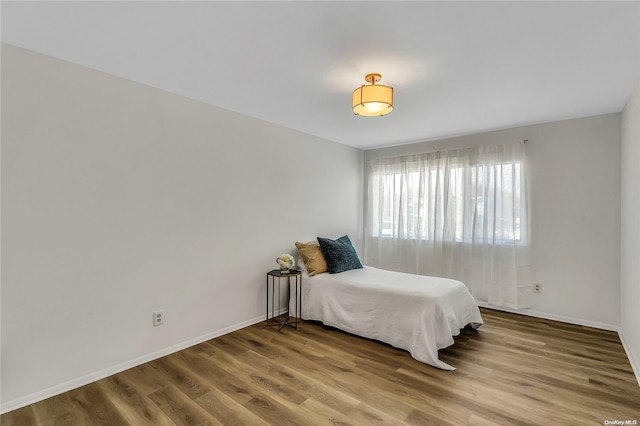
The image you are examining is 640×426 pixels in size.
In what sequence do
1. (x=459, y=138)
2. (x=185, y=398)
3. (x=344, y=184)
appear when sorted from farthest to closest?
1. (x=344, y=184)
2. (x=459, y=138)
3. (x=185, y=398)

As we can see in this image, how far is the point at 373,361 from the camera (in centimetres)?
280

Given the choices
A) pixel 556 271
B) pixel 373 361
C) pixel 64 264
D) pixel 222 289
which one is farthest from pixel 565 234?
pixel 64 264

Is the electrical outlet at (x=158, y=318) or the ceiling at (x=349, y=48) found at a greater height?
the ceiling at (x=349, y=48)

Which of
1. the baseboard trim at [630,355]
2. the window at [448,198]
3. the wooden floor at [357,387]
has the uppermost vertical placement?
the window at [448,198]

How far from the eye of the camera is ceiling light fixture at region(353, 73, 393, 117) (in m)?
2.34

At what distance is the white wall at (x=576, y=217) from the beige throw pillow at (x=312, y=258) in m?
2.62

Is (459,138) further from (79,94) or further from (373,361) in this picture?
(79,94)

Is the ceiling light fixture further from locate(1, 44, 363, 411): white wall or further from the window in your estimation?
the window

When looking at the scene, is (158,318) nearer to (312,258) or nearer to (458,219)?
(312,258)

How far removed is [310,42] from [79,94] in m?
1.79

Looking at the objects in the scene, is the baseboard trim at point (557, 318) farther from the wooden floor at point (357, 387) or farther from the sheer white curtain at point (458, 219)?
the wooden floor at point (357, 387)

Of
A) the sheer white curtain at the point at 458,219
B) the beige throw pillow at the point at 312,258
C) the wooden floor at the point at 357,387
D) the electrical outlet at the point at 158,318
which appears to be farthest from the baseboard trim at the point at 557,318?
the electrical outlet at the point at 158,318

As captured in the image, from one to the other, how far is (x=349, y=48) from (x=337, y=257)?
2482 millimetres

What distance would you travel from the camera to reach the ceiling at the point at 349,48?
174cm
